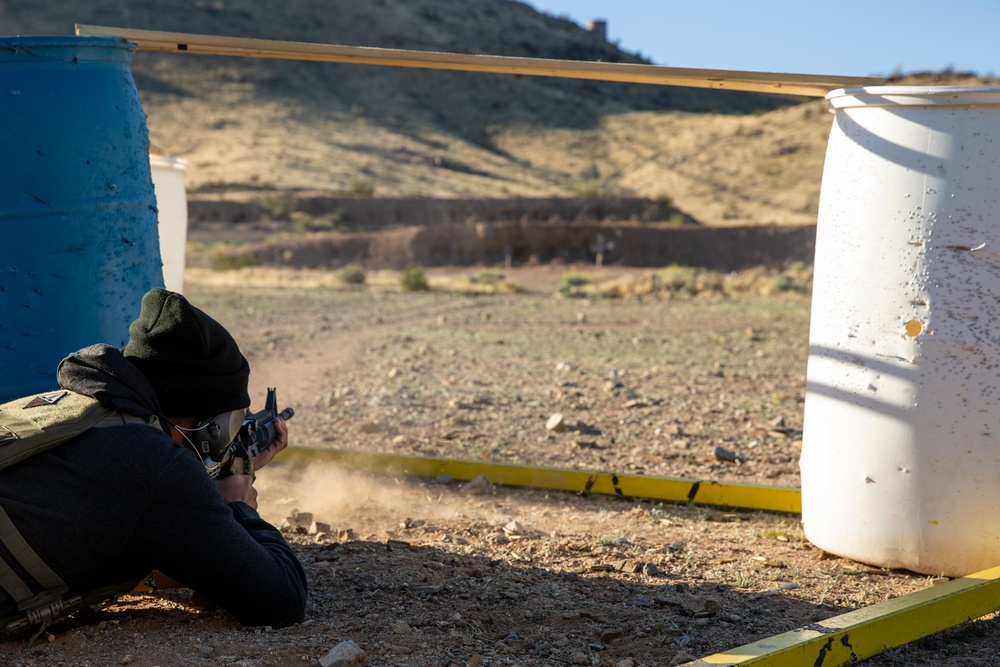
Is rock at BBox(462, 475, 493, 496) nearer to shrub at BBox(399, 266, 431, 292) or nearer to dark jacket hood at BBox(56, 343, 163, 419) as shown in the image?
dark jacket hood at BBox(56, 343, 163, 419)

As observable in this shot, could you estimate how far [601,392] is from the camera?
721cm

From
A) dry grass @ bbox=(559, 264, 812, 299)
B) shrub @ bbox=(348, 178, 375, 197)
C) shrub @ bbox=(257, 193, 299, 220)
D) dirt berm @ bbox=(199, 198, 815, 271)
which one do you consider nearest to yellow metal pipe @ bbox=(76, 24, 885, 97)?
dry grass @ bbox=(559, 264, 812, 299)

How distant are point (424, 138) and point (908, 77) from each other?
73.9 ft

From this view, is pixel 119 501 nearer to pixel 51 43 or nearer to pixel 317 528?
pixel 51 43

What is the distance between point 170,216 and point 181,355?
2712mm

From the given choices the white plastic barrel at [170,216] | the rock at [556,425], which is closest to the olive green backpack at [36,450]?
the white plastic barrel at [170,216]

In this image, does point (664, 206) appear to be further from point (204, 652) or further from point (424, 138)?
point (204, 652)

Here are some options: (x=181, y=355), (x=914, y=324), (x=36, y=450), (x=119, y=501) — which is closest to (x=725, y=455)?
(x=914, y=324)

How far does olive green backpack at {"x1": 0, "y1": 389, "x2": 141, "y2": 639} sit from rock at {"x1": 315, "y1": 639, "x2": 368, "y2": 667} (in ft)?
2.05

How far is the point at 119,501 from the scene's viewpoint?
7.42 ft

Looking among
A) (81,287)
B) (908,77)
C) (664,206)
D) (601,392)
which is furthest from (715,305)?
(908,77)

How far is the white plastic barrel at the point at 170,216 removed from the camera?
4.83 m

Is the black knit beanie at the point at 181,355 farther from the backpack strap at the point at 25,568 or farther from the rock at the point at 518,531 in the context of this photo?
the rock at the point at 518,531

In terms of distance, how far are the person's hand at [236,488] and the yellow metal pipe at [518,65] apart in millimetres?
1637
